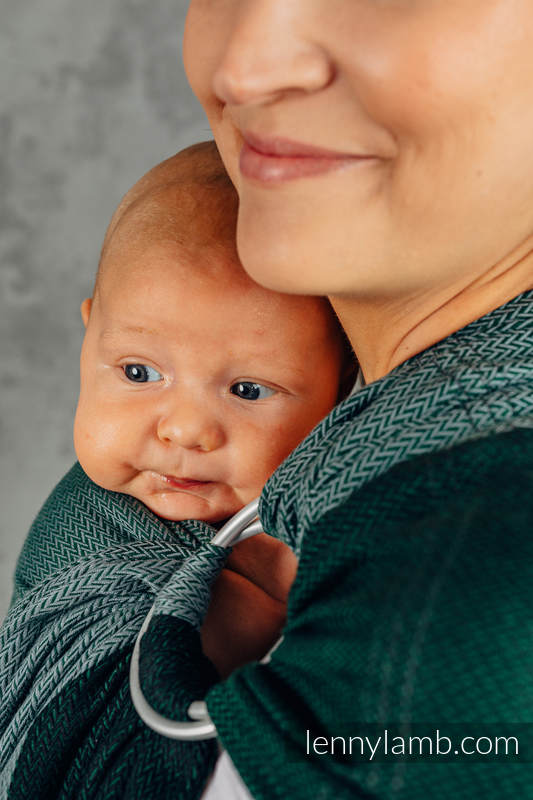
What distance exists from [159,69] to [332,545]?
136cm

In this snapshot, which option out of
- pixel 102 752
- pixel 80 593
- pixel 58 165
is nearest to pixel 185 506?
pixel 80 593

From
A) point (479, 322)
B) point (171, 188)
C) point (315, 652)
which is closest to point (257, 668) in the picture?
point (315, 652)

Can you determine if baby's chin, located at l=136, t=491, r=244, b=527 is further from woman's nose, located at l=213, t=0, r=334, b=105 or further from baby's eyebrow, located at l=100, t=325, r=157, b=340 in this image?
woman's nose, located at l=213, t=0, r=334, b=105

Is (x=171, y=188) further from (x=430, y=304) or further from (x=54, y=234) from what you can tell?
(x=54, y=234)

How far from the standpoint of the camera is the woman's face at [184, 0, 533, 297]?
17.6 inches

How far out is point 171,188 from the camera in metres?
0.85

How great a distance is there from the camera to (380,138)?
482mm

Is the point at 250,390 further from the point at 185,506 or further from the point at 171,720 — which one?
the point at 171,720

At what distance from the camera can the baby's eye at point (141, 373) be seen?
815 mm

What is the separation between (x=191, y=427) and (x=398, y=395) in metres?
0.30

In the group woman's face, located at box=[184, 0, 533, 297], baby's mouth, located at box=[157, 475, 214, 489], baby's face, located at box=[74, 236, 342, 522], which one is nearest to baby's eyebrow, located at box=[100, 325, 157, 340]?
baby's face, located at box=[74, 236, 342, 522]

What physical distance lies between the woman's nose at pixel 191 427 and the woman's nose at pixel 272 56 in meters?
0.33

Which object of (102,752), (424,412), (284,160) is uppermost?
(284,160)

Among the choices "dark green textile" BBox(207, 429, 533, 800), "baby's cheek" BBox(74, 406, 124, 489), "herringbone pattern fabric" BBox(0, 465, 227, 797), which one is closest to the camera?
"dark green textile" BBox(207, 429, 533, 800)
